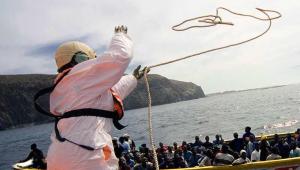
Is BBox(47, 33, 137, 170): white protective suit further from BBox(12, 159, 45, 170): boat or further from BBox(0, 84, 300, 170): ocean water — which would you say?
BBox(0, 84, 300, 170): ocean water

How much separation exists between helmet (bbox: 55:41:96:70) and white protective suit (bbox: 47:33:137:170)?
158 mm

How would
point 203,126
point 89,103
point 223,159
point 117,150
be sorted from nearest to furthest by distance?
1. point 89,103
2. point 223,159
3. point 117,150
4. point 203,126

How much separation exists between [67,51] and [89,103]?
1.22ft

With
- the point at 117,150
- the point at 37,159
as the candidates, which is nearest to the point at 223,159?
the point at 117,150

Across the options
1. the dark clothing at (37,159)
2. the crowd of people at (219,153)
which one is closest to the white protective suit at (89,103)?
the crowd of people at (219,153)

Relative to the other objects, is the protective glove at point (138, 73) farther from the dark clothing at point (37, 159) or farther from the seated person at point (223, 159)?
the dark clothing at point (37, 159)

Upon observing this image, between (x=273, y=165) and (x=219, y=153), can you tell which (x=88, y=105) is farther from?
(x=219, y=153)

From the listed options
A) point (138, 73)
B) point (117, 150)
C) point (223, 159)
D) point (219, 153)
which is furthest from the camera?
point (117, 150)

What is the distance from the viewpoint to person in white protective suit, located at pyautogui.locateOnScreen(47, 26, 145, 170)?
2537 millimetres

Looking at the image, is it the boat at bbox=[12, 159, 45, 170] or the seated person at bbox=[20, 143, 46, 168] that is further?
the seated person at bbox=[20, 143, 46, 168]

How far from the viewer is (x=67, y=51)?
9.02 ft

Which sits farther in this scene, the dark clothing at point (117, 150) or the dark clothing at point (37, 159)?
the dark clothing at point (37, 159)

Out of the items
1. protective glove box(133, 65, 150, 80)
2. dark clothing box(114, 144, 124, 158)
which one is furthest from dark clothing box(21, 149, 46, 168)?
protective glove box(133, 65, 150, 80)

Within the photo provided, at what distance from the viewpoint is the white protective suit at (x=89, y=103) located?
8.32 feet
